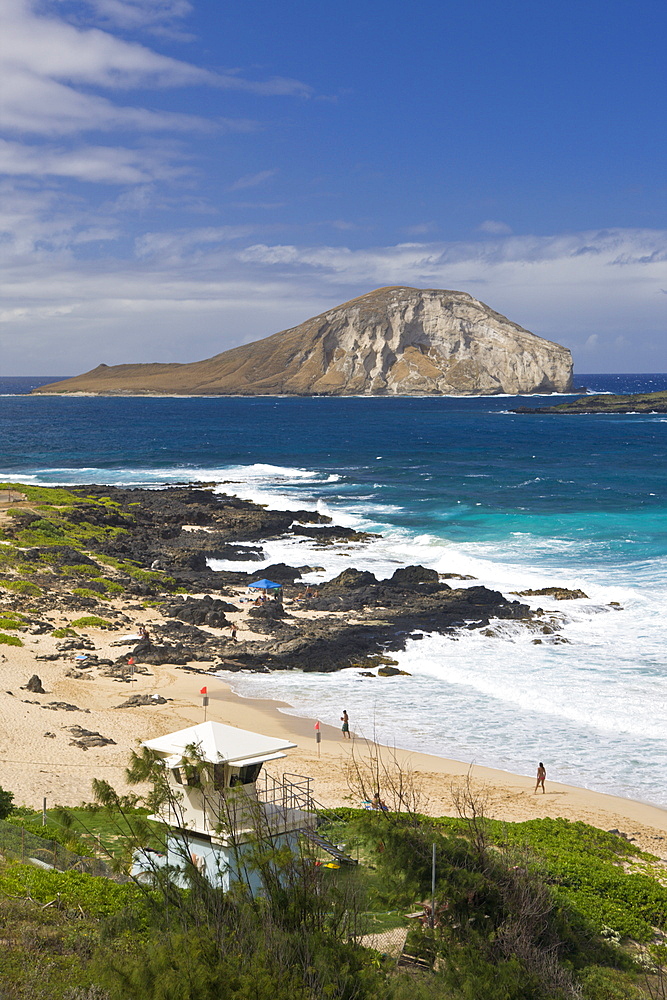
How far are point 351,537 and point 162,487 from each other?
2561 cm

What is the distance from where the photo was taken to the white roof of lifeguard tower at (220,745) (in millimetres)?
10719

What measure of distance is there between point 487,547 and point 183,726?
27555 millimetres

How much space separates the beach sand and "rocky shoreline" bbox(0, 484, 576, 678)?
6.72 feet

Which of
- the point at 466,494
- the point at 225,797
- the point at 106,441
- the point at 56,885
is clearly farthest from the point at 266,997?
the point at 106,441

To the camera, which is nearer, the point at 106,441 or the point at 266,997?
the point at 266,997

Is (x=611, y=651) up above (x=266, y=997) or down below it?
below

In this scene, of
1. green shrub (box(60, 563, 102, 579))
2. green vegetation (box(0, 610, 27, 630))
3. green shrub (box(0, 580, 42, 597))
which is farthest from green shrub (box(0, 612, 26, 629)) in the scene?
green shrub (box(60, 563, 102, 579))

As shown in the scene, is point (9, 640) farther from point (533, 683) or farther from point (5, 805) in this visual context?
point (533, 683)

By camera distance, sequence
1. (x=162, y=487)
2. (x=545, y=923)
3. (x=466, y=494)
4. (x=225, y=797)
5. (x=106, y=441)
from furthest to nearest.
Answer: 1. (x=106, y=441)
2. (x=162, y=487)
3. (x=466, y=494)
4. (x=545, y=923)
5. (x=225, y=797)

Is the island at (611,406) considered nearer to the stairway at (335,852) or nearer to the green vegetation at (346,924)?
the stairway at (335,852)

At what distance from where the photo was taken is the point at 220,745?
35.7ft

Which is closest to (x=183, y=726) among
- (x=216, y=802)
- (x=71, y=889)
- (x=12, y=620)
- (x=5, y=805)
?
(x=5, y=805)

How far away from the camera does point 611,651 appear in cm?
2945

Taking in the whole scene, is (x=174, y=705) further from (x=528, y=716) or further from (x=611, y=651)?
(x=611, y=651)
